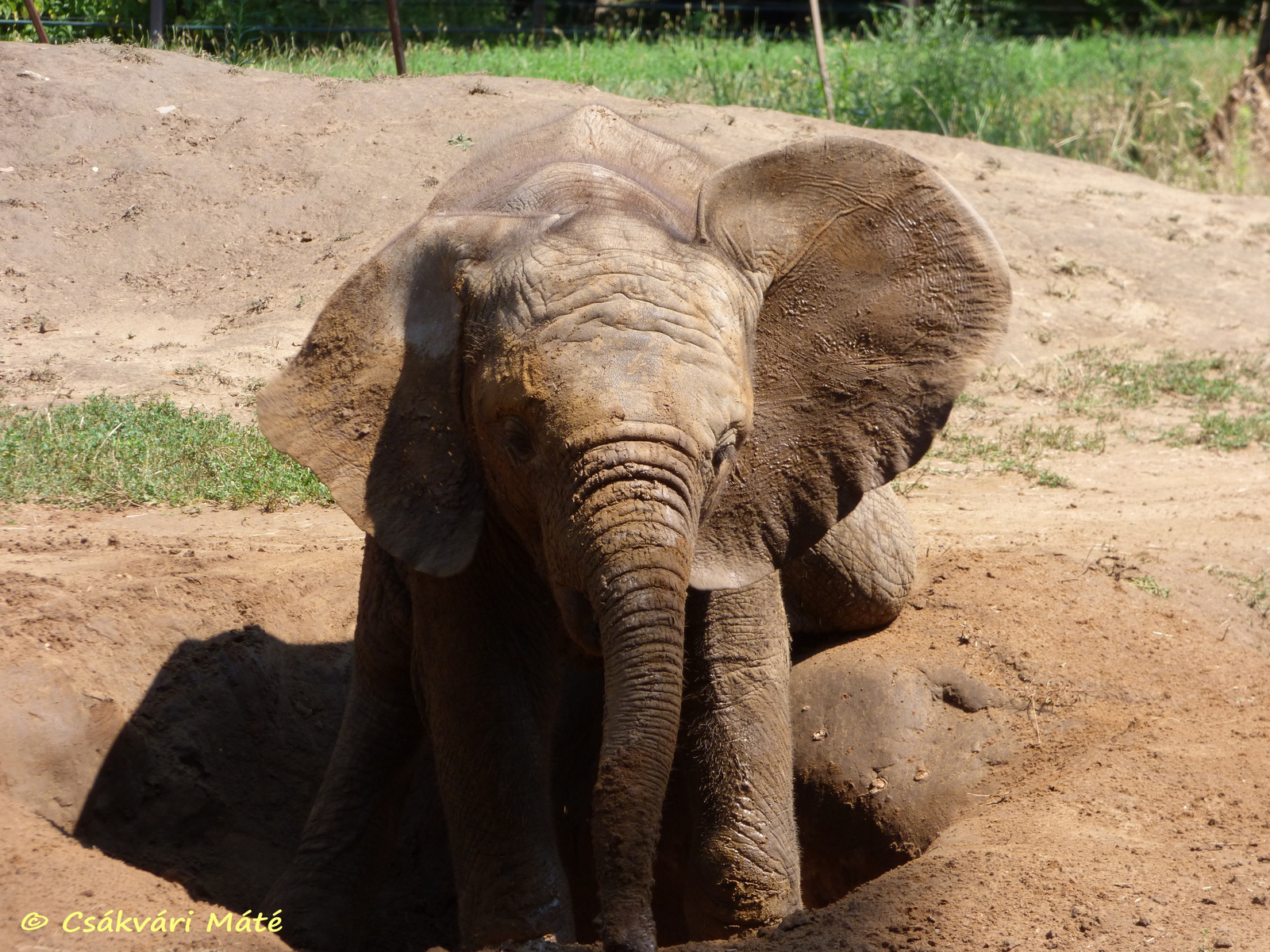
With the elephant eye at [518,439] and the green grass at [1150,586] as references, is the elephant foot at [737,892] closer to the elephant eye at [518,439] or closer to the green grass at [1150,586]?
the elephant eye at [518,439]

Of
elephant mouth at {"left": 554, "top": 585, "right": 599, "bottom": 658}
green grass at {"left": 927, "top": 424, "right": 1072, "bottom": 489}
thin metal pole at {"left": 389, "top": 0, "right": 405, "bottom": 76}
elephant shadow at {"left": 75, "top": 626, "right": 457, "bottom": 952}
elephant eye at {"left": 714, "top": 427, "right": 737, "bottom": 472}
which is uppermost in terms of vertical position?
thin metal pole at {"left": 389, "top": 0, "right": 405, "bottom": 76}

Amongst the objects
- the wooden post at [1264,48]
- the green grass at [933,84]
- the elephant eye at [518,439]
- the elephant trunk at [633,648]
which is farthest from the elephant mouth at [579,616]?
the wooden post at [1264,48]

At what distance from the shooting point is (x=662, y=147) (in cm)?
387

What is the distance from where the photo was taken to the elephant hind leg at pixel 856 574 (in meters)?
4.97

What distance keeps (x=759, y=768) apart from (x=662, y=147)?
69.9 inches

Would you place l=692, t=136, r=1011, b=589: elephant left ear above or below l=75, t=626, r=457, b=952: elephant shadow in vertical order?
above

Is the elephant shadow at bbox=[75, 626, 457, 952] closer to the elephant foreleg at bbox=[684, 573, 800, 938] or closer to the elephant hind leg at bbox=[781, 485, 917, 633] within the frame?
the elephant foreleg at bbox=[684, 573, 800, 938]

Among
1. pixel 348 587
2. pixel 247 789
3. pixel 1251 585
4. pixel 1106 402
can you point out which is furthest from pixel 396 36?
pixel 1251 585

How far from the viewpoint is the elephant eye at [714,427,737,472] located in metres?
3.05

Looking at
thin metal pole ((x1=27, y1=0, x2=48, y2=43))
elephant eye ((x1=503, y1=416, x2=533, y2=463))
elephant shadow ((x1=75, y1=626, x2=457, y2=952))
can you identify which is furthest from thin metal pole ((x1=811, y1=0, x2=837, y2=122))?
elephant eye ((x1=503, y1=416, x2=533, y2=463))

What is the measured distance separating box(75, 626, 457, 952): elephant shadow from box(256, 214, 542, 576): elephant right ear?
1.61m

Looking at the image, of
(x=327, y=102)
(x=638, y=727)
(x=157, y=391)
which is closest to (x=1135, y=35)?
(x=327, y=102)

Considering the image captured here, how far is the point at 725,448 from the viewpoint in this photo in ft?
10.1

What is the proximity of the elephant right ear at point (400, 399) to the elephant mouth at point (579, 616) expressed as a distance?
43cm
